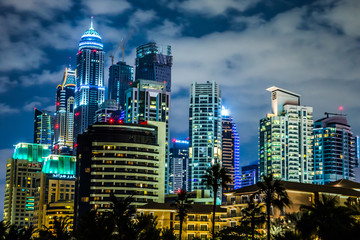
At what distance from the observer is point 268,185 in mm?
102438

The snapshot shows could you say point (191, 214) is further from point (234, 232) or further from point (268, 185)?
point (268, 185)

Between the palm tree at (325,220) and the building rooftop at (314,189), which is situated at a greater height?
the building rooftop at (314,189)

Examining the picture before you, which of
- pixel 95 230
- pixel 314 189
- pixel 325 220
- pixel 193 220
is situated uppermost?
pixel 314 189

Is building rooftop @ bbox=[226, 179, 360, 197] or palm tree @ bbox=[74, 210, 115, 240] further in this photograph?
building rooftop @ bbox=[226, 179, 360, 197]

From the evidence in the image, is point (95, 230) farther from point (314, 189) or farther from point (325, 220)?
point (314, 189)

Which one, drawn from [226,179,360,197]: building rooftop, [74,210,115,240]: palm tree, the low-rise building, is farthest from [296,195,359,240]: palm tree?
the low-rise building

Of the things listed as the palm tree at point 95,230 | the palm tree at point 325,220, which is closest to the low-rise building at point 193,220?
the palm tree at point 325,220

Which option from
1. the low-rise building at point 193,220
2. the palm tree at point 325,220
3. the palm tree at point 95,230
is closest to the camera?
the palm tree at point 95,230

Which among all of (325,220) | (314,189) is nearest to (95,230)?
(325,220)

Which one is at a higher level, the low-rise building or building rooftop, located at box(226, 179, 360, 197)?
building rooftop, located at box(226, 179, 360, 197)

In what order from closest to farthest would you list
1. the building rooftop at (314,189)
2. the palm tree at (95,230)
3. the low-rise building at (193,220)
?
the palm tree at (95,230)
the building rooftop at (314,189)
the low-rise building at (193,220)

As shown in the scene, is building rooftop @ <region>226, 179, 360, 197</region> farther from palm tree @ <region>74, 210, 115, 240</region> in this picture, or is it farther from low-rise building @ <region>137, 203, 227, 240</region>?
palm tree @ <region>74, 210, 115, 240</region>

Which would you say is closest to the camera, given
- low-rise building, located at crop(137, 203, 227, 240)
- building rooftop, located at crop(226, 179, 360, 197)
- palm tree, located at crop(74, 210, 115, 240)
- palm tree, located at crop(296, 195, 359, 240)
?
palm tree, located at crop(74, 210, 115, 240)

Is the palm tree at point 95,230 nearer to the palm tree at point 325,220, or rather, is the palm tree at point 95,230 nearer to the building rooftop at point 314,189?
the palm tree at point 325,220
